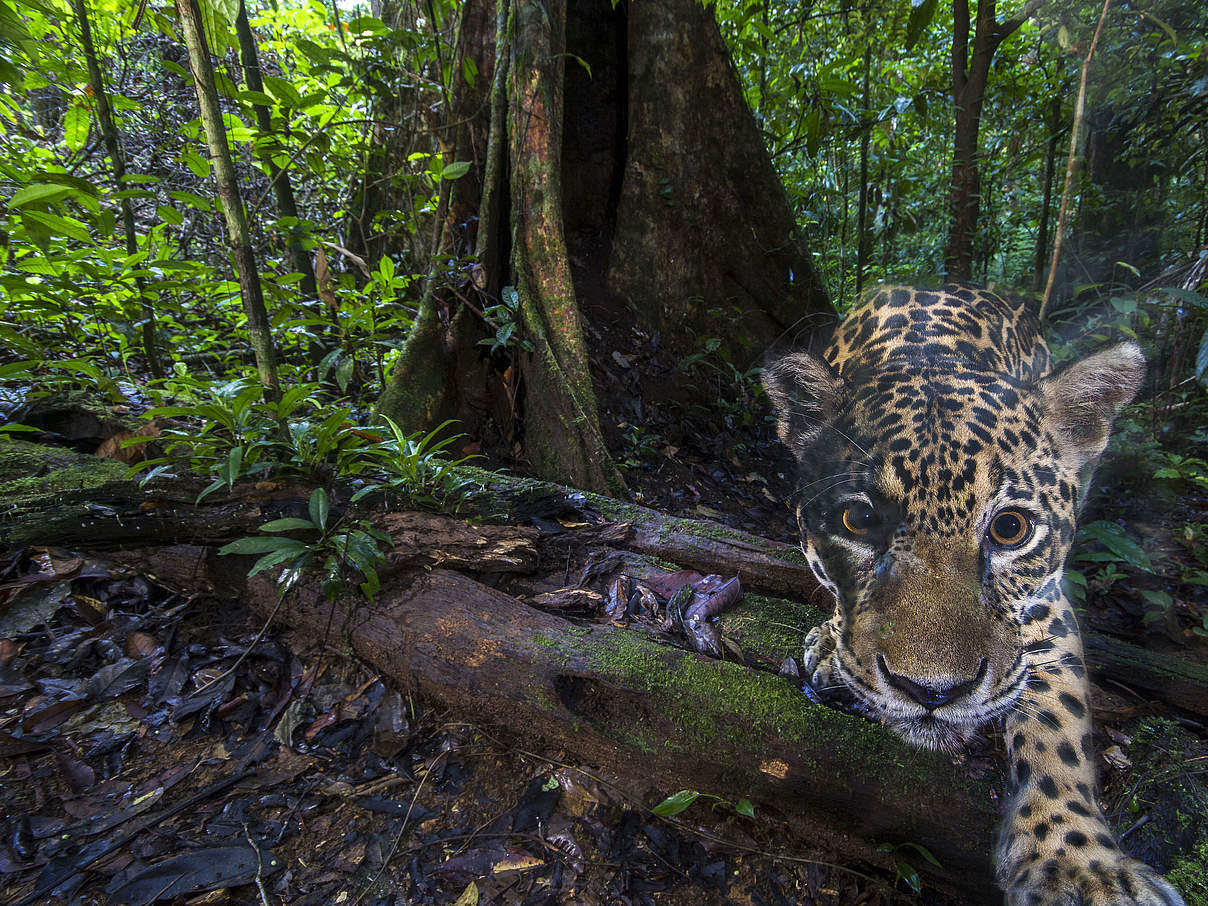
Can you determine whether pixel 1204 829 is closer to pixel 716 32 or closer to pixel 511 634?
pixel 511 634

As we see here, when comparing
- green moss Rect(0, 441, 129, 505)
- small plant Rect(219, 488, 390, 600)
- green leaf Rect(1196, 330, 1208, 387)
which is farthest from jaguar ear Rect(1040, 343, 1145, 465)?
green moss Rect(0, 441, 129, 505)

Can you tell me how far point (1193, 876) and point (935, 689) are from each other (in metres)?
0.98

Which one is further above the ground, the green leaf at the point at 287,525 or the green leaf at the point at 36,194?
the green leaf at the point at 36,194

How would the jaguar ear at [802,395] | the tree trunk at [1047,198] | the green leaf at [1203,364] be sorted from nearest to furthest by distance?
the jaguar ear at [802,395] < the green leaf at [1203,364] < the tree trunk at [1047,198]

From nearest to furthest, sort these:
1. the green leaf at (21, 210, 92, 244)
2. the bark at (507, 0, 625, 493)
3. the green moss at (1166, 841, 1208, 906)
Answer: the green moss at (1166, 841, 1208, 906) < the green leaf at (21, 210, 92, 244) < the bark at (507, 0, 625, 493)

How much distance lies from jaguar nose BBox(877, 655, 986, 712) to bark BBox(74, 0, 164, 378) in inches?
189

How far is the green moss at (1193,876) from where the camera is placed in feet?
6.08

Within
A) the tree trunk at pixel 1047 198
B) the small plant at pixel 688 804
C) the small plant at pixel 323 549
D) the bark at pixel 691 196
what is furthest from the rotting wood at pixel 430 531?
the tree trunk at pixel 1047 198

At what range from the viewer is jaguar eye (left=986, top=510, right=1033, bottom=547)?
7.38 ft

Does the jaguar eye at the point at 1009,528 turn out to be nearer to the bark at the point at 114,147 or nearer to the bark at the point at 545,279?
the bark at the point at 545,279

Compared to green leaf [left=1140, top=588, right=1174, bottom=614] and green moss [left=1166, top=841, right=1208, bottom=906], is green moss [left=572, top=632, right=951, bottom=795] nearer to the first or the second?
green moss [left=1166, top=841, right=1208, bottom=906]

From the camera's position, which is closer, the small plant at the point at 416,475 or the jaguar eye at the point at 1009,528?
the jaguar eye at the point at 1009,528

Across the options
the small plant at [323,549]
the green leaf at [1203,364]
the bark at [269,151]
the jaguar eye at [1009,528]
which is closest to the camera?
the jaguar eye at [1009,528]

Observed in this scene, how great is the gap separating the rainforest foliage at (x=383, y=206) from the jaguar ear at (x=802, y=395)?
174cm
